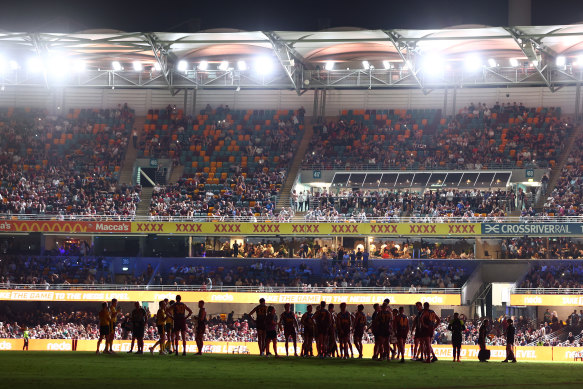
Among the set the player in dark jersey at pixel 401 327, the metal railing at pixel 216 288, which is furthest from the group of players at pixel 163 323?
the metal railing at pixel 216 288

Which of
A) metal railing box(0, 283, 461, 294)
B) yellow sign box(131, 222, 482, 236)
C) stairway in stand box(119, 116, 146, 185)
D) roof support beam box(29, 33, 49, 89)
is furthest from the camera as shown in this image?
stairway in stand box(119, 116, 146, 185)

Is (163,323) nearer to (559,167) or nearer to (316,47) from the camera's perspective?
(316,47)

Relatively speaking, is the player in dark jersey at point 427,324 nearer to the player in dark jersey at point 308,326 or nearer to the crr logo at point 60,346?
the player in dark jersey at point 308,326

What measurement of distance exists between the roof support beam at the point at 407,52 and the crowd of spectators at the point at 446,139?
3816mm

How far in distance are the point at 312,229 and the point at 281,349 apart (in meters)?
10.2

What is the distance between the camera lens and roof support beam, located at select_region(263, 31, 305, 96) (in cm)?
4566

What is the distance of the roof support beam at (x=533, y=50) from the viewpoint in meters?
42.8

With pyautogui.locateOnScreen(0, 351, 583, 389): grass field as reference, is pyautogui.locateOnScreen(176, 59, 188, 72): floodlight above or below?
above

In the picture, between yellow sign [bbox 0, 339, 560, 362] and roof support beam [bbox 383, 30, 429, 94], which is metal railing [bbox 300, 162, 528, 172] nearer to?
roof support beam [bbox 383, 30, 429, 94]

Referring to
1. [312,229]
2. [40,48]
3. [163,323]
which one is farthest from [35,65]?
[163,323]

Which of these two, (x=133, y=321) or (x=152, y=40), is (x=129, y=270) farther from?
(x=133, y=321)

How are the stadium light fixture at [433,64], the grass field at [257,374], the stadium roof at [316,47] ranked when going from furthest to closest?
the stadium light fixture at [433,64]
the stadium roof at [316,47]
the grass field at [257,374]

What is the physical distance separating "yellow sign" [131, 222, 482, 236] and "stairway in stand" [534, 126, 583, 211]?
5.23m

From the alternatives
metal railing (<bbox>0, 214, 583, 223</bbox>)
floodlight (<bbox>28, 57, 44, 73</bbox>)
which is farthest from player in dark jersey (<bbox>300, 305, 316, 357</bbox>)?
floodlight (<bbox>28, 57, 44, 73</bbox>)
